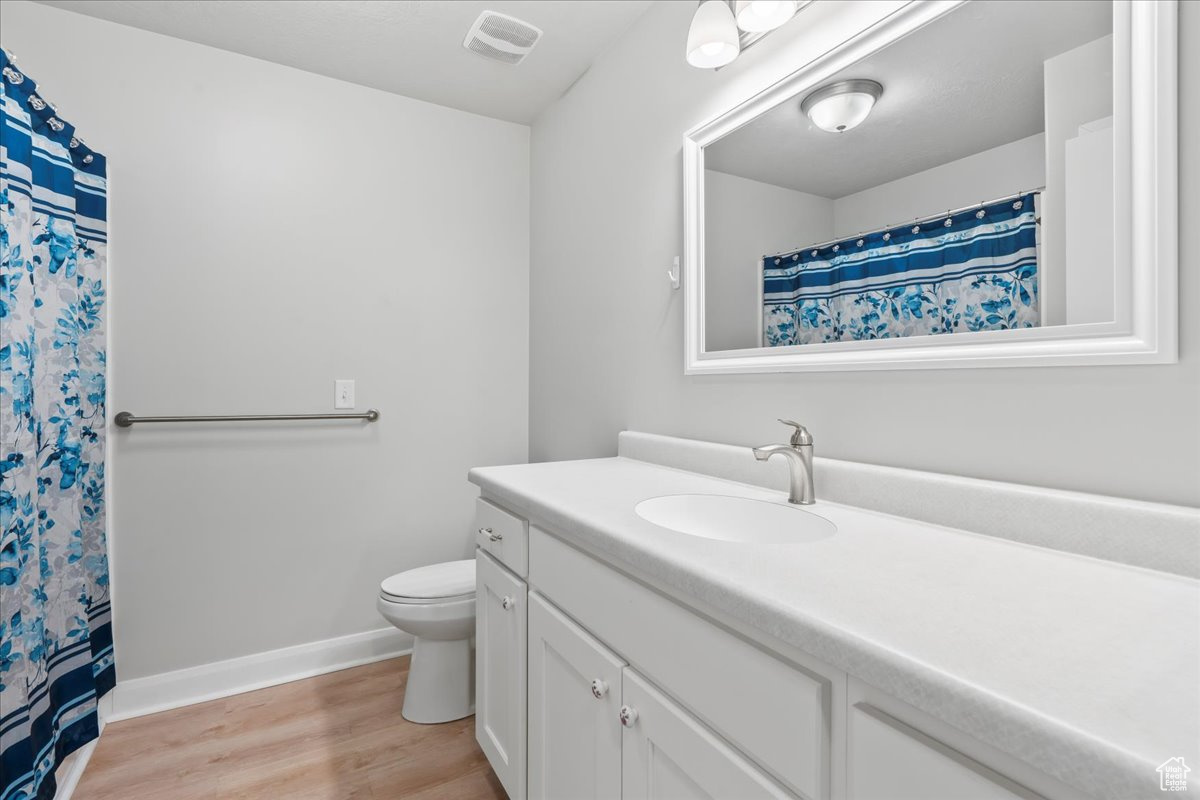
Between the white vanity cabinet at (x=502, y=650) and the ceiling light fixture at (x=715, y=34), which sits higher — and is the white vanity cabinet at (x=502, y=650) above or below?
below

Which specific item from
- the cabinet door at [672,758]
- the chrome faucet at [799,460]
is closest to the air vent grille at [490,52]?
the chrome faucet at [799,460]

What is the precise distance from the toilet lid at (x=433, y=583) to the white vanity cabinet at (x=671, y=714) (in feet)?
1.34

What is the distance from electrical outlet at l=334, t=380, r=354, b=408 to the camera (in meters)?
2.23

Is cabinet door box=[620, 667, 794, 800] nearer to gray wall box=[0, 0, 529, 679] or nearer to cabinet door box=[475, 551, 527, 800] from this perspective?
cabinet door box=[475, 551, 527, 800]

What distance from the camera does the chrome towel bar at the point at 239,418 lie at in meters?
1.90

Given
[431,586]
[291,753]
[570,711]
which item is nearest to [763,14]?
[570,711]

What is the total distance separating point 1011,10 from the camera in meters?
0.92

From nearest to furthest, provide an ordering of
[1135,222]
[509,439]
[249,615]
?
[1135,222]
[249,615]
[509,439]

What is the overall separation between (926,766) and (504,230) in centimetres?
245

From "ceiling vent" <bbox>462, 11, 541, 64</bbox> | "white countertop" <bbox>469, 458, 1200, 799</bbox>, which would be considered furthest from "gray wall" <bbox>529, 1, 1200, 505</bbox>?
"ceiling vent" <bbox>462, 11, 541, 64</bbox>

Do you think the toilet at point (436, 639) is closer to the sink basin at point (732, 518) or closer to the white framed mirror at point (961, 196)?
the sink basin at point (732, 518)

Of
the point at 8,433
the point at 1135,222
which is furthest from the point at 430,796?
the point at 1135,222

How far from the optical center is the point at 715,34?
4.27 ft

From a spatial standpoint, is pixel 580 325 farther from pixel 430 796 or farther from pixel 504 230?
pixel 430 796
